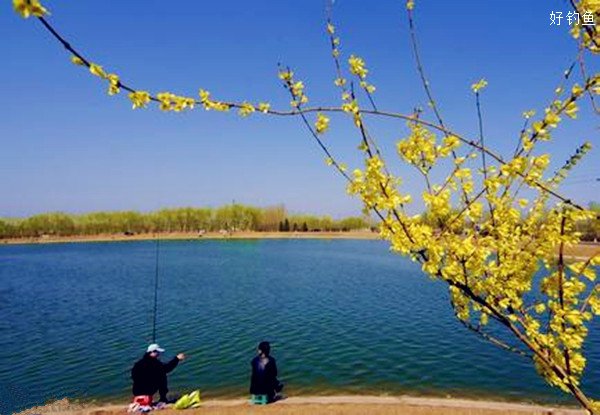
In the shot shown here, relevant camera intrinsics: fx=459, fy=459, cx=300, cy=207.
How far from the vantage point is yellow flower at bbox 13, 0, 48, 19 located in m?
2.02

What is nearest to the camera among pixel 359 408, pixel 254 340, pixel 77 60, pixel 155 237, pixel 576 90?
pixel 77 60

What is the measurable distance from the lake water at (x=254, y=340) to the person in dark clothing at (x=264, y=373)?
294 cm

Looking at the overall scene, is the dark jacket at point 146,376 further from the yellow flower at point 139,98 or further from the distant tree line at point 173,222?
the distant tree line at point 173,222

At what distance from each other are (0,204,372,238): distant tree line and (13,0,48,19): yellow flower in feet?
410

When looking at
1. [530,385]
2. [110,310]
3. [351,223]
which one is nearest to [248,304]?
[110,310]

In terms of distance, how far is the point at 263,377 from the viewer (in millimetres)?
10742

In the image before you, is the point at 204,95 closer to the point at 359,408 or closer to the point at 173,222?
the point at 359,408

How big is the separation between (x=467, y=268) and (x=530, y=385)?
12.6 m

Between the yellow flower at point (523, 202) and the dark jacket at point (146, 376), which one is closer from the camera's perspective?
the yellow flower at point (523, 202)

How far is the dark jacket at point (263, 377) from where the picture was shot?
1067 centimetres

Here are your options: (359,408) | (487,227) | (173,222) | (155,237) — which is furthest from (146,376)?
(173,222)

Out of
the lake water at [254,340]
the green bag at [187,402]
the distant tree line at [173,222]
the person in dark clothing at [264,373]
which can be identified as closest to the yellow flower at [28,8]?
the person in dark clothing at [264,373]

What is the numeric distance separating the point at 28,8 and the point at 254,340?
1816cm

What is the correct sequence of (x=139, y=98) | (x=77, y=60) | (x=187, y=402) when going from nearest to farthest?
(x=77, y=60)
(x=139, y=98)
(x=187, y=402)
